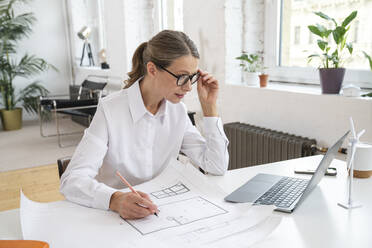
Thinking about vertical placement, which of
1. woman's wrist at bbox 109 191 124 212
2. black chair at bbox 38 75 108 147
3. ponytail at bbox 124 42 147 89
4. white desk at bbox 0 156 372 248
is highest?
ponytail at bbox 124 42 147 89

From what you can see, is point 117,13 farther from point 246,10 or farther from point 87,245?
point 87,245

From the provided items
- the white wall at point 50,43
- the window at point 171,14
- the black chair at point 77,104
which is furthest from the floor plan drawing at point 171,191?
the white wall at point 50,43

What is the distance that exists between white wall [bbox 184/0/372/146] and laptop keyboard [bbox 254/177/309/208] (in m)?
0.88

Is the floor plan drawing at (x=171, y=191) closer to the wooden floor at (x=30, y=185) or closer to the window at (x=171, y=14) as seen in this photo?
Answer: the wooden floor at (x=30, y=185)

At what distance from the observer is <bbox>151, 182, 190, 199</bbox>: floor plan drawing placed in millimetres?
1158

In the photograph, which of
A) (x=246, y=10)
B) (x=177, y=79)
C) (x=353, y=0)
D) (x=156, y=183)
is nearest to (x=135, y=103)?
(x=177, y=79)

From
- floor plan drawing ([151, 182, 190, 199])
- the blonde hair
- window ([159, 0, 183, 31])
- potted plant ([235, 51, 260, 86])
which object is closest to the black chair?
window ([159, 0, 183, 31])

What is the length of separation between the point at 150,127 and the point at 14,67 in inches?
214

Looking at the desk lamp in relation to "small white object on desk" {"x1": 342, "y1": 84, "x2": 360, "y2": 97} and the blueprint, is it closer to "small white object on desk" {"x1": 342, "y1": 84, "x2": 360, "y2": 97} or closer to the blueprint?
"small white object on desk" {"x1": 342, "y1": 84, "x2": 360, "y2": 97}

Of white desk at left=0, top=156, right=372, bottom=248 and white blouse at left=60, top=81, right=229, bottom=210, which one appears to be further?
white blouse at left=60, top=81, right=229, bottom=210

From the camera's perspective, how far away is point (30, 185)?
11.1ft

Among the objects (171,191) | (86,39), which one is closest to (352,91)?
(171,191)

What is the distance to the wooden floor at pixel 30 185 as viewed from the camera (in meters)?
3.01

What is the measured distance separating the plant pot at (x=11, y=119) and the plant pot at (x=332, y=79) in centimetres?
538
